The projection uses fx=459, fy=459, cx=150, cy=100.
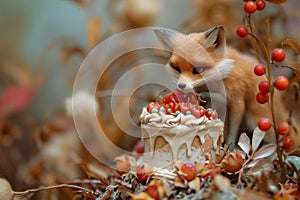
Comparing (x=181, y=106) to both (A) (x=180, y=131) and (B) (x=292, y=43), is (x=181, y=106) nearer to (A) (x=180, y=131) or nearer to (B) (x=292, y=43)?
(A) (x=180, y=131)

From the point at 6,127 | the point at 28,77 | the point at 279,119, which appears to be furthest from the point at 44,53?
the point at 279,119

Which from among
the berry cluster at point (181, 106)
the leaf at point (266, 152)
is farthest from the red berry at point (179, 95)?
the leaf at point (266, 152)

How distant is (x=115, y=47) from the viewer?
915 mm

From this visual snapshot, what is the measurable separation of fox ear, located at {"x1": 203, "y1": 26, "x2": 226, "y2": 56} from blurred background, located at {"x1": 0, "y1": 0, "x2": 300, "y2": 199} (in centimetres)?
22

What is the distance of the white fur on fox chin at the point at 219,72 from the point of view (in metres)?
0.52

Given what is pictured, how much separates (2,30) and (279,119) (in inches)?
35.8

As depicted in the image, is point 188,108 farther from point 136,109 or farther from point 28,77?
point 28,77

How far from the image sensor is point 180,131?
1.58 ft

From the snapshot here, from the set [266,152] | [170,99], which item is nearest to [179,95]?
[170,99]

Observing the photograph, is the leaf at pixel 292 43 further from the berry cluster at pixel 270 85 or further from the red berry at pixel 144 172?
the red berry at pixel 144 172

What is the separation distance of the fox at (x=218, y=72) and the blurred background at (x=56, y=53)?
18 cm

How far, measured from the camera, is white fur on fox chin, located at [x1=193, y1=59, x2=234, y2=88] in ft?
1.69

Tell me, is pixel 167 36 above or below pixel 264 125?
above

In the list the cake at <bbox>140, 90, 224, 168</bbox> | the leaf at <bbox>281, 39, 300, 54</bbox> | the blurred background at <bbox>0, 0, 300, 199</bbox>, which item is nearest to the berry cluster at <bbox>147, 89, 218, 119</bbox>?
the cake at <bbox>140, 90, 224, 168</bbox>
